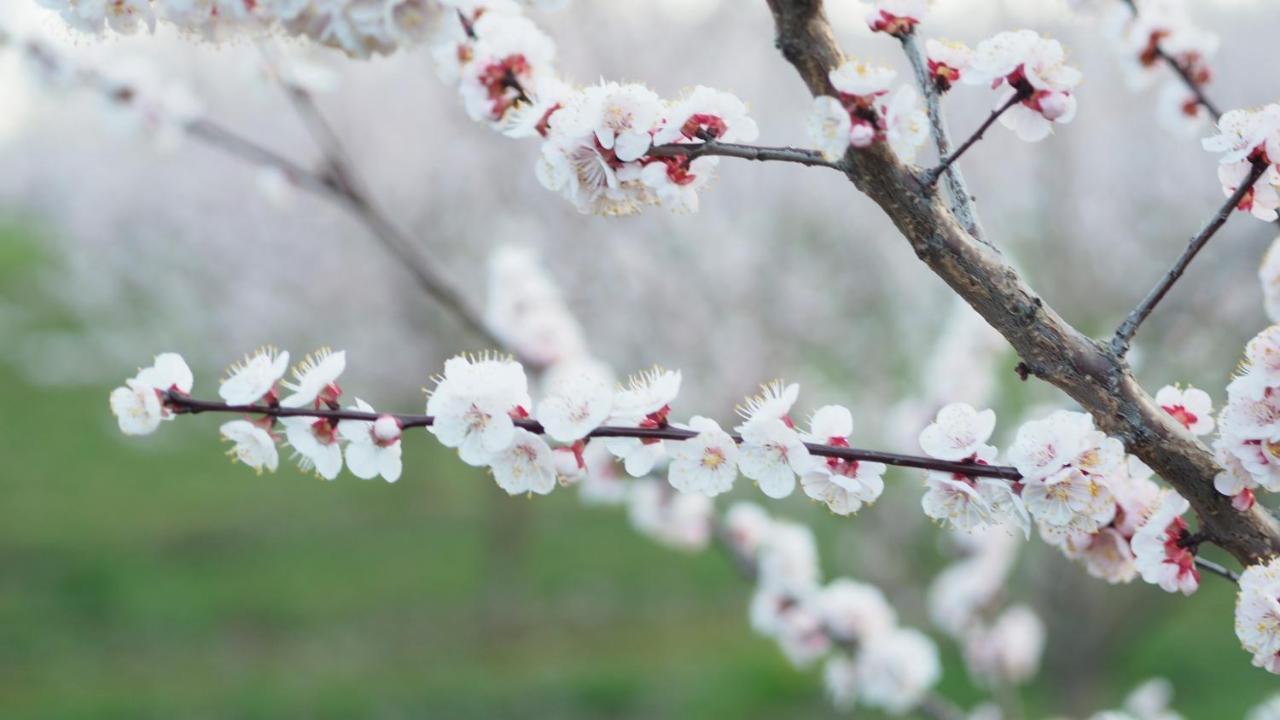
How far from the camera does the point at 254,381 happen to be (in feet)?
4.70

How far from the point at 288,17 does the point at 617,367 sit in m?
8.79

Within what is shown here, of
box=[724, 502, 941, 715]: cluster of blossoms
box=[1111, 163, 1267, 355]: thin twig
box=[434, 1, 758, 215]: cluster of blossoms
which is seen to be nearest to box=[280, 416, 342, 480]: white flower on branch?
box=[434, 1, 758, 215]: cluster of blossoms

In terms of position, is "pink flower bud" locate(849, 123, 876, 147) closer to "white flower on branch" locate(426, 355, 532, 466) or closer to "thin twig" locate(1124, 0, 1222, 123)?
"white flower on branch" locate(426, 355, 532, 466)

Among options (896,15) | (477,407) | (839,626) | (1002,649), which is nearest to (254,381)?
(477,407)

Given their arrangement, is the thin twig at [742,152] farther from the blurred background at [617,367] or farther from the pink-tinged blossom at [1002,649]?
the pink-tinged blossom at [1002,649]

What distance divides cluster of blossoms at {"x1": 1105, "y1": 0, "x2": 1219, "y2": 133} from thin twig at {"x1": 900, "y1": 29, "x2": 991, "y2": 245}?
42.1 inches

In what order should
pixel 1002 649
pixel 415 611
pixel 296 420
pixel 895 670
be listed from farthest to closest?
1. pixel 415 611
2. pixel 1002 649
3. pixel 895 670
4. pixel 296 420

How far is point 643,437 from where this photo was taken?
54.8 inches

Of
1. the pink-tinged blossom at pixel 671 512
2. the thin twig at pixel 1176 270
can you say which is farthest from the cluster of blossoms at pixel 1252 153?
the pink-tinged blossom at pixel 671 512

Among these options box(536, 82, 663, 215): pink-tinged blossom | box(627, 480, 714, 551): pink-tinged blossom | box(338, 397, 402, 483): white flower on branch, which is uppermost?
box(627, 480, 714, 551): pink-tinged blossom

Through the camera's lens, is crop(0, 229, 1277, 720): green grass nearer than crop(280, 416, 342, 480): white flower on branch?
No

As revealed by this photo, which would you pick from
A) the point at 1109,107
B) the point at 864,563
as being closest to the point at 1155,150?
the point at 1109,107

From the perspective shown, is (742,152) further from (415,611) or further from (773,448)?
(415,611)

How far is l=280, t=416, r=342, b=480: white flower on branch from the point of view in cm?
141
